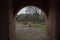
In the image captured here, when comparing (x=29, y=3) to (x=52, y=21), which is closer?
(x=52, y=21)

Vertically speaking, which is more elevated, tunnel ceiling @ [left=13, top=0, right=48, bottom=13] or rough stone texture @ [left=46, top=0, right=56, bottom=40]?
tunnel ceiling @ [left=13, top=0, right=48, bottom=13]

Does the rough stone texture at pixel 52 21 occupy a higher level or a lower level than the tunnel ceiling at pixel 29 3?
lower

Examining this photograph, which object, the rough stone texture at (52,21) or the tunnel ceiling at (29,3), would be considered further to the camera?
the tunnel ceiling at (29,3)

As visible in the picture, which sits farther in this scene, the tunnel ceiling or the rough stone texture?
the tunnel ceiling

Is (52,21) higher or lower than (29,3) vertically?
lower

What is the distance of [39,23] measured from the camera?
508 inches
